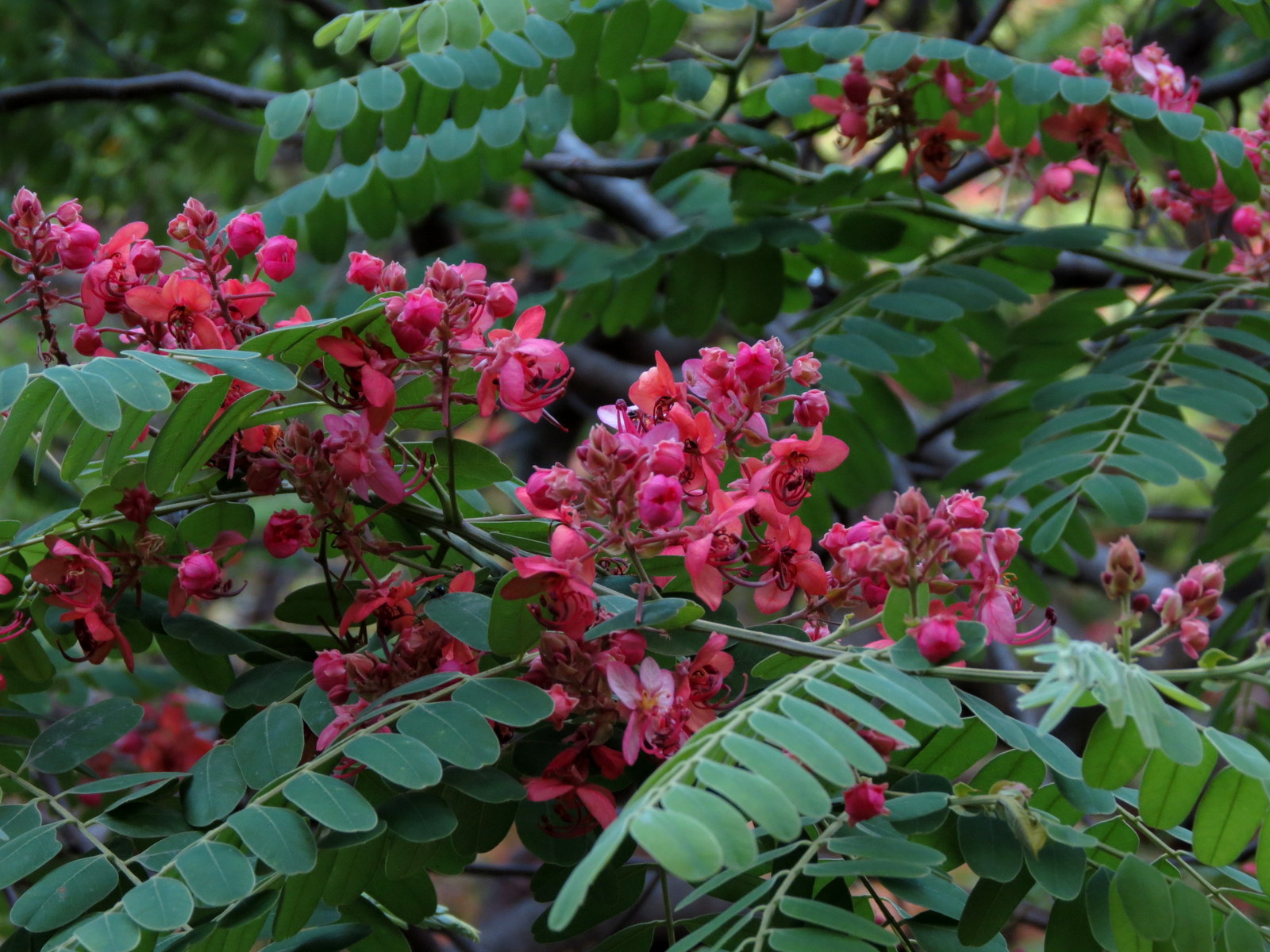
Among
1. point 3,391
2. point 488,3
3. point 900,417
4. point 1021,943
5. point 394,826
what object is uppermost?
point 488,3

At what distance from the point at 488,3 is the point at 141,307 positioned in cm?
85

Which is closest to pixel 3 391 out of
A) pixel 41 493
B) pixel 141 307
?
pixel 141 307

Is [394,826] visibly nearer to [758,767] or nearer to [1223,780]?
[758,767]

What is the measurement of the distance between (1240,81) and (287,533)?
7.21ft

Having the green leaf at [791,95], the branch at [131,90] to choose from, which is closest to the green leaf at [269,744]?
the green leaf at [791,95]

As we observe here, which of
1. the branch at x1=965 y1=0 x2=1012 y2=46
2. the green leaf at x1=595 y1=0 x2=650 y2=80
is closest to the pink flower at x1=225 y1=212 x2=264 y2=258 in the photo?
the green leaf at x1=595 y1=0 x2=650 y2=80

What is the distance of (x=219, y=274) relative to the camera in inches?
45.1

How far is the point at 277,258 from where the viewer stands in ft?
4.00

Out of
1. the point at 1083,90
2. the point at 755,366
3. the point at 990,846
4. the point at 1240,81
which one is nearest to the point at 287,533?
the point at 755,366

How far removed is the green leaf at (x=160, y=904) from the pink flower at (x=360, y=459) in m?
0.36

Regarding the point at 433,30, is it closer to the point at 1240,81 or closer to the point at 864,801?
the point at 864,801

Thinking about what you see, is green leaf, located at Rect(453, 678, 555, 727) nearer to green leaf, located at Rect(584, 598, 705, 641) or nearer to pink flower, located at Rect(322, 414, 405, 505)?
green leaf, located at Rect(584, 598, 705, 641)

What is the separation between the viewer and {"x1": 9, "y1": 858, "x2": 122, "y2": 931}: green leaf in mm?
929

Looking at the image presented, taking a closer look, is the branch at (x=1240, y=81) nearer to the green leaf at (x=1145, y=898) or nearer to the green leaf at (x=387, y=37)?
the green leaf at (x=387, y=37)
